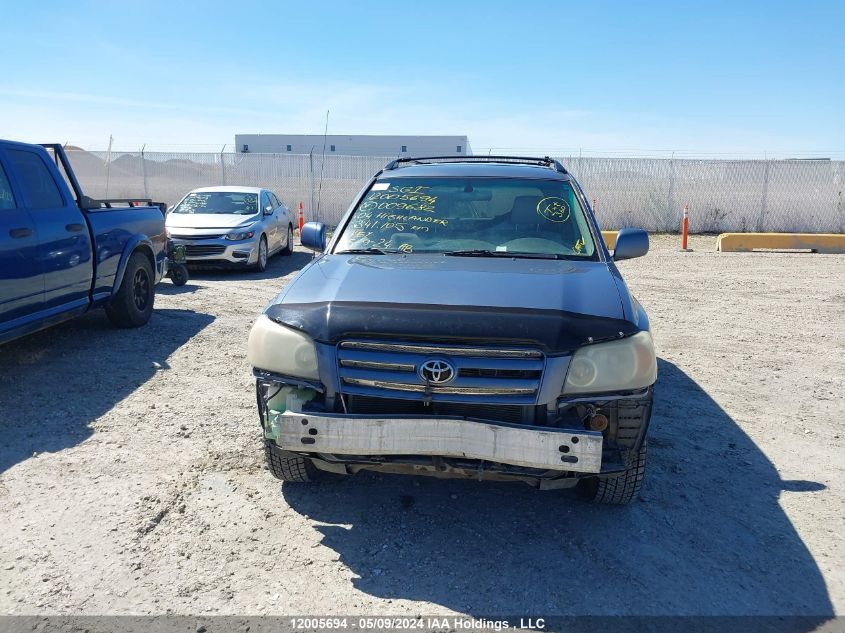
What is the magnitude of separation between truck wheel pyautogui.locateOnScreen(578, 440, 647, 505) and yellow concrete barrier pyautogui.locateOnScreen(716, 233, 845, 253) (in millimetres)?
14713

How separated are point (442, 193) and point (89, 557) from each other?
3051mm

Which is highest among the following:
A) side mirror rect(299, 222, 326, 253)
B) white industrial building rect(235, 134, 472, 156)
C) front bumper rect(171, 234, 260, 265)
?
white industrial building rect(235, 134, 472, 156)

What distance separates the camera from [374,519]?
3574mm

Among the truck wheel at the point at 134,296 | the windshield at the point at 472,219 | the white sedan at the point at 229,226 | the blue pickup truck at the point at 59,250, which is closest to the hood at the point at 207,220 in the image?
the white sedan at the point at 229,226

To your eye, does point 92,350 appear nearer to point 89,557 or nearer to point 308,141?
point 89,557

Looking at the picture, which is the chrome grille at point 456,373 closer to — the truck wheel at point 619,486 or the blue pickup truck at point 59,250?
the truck wheel at point 619,486

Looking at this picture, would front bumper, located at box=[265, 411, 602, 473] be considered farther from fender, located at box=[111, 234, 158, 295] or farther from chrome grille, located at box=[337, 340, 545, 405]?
fender, located at box=[111, 234, 158, 295]

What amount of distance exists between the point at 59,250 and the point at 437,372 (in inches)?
171

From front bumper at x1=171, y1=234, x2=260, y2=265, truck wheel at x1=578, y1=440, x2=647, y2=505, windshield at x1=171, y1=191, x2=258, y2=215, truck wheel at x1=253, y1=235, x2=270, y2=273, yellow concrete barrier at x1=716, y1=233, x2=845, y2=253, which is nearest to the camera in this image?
truck wheel at x1=578, y1=440, x2=647, y2=505

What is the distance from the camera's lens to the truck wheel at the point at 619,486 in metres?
3.49

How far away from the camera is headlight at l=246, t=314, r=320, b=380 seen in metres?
3.19

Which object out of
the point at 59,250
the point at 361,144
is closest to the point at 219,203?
the point at 59,250

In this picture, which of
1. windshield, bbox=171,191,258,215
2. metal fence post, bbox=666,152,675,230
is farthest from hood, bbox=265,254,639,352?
metal fence post, bbox=666,152,675,230

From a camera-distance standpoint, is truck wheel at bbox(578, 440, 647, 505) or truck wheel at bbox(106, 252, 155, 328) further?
truck wheel at bbox(106, 252, 155, 328)
